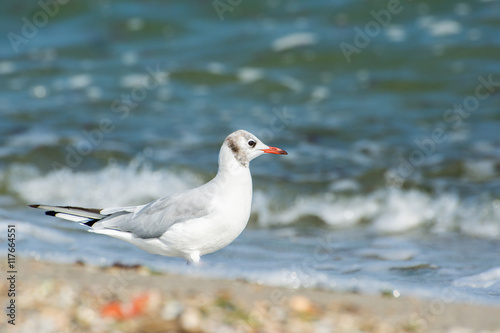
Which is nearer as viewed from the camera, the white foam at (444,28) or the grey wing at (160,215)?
the grey wing at (160,215)

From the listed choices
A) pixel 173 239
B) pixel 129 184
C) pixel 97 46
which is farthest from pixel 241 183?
pixel 97 46

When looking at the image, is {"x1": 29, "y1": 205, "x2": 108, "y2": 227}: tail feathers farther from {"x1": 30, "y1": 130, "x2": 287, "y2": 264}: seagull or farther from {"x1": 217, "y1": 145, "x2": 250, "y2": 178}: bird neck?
{"x1": 217, "y1": 145, "x2": 250, "y2": 178}: bird neck

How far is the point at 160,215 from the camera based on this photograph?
4.59 m

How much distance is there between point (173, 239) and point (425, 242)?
2944 millimetres

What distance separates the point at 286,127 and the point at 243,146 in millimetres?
5463

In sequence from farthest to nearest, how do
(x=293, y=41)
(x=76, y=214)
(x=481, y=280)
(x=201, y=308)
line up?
(x=293, y=41) → (x=481, y=280) → (x=76, y=214) → (x=201, y=308)

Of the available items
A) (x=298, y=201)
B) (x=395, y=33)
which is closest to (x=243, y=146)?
(x=298, y=201)

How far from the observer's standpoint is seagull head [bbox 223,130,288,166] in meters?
4.44

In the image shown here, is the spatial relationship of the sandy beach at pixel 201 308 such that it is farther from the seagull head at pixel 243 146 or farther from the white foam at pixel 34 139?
the white foam at pixel 34 139

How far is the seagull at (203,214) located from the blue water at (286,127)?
657 mm

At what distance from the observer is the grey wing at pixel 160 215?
4.45 m

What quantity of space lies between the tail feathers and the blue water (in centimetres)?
70

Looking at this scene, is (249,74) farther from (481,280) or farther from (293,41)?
(481,280)

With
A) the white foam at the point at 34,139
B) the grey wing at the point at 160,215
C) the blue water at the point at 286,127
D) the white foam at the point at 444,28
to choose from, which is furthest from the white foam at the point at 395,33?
the grey wing at the point at 160,215
